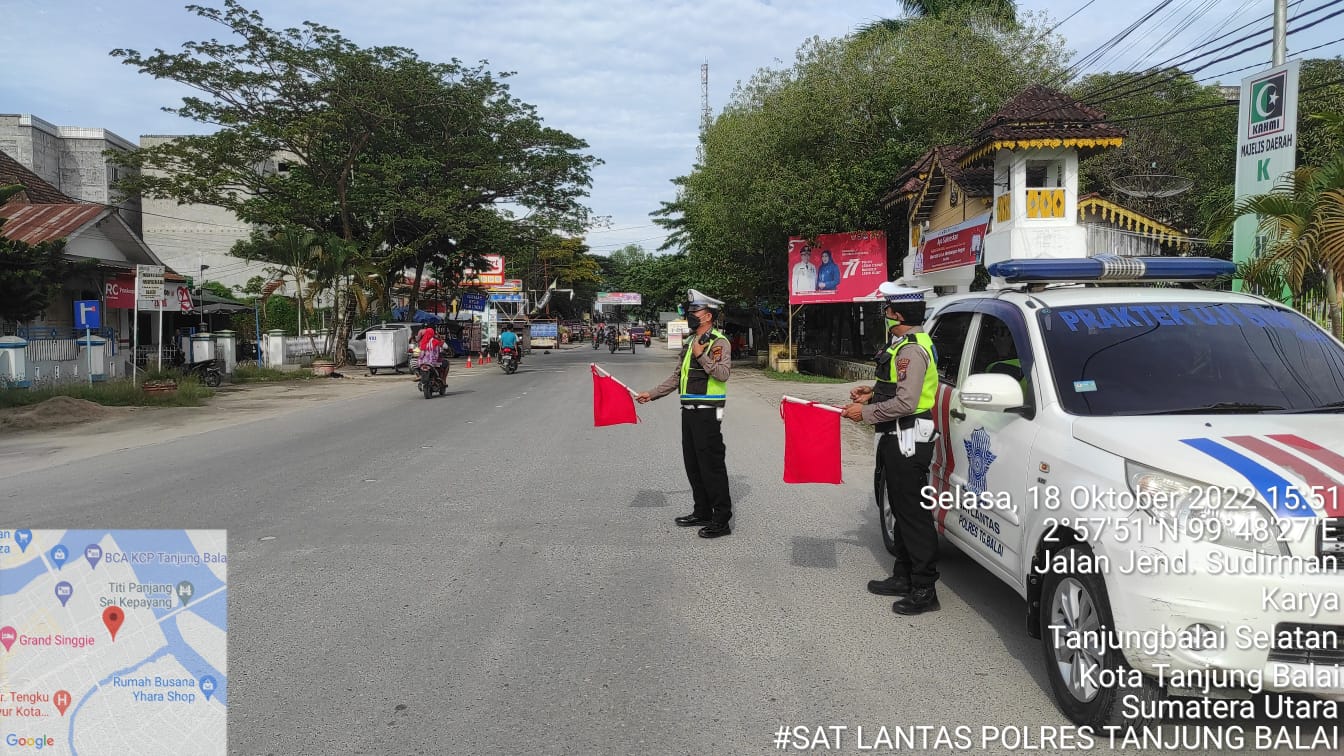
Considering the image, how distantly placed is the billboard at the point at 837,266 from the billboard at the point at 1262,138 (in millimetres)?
15215

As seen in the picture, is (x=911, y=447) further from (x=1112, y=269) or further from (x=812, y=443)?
(x=1112, y=269)

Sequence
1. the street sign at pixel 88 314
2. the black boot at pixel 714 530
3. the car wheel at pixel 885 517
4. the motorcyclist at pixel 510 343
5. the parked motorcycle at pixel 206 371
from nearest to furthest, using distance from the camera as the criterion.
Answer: the car wheel at pixel 885 517
the black boot at pixel 714 530
the street sign at pixel 88 314
the parked motorcycle at pixel 206 371
the motorcyclist at pixel 510 343

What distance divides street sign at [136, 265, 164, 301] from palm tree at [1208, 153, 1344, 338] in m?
19.6

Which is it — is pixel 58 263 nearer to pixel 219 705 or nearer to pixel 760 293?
pixel 219 705

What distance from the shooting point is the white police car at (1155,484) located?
2.99 meters

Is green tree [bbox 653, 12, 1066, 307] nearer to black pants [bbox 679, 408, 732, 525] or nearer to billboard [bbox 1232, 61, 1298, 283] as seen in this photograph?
billboard [bbox 1232, 61, 1298, 283]

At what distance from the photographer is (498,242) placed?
33.3m

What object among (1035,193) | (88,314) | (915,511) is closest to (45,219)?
(88,314)

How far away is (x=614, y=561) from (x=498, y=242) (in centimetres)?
2867

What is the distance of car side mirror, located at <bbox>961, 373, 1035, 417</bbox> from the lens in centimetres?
406

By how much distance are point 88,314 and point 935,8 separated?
2964 centimetres

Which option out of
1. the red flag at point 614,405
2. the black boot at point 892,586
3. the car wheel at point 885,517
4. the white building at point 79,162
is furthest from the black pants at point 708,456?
the white building at point 79,162

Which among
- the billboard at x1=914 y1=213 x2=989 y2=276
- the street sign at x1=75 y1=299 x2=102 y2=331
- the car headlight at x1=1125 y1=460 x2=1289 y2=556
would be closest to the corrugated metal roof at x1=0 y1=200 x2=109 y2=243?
the street sign at x1=75 y1=299 x2=102 y2=331

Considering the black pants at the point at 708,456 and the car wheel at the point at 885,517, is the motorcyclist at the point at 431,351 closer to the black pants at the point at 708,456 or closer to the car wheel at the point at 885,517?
the black pants at the point at 708,456
